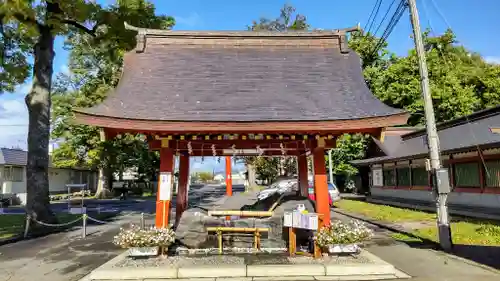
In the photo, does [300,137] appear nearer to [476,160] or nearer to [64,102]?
[476,160]

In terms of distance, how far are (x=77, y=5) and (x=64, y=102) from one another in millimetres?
22580

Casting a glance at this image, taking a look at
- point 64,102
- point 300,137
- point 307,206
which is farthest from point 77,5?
point 64,102

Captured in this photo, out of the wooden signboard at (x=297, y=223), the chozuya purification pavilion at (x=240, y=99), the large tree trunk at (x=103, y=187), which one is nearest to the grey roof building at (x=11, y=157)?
the large tree trunk at (x=103, y=187)

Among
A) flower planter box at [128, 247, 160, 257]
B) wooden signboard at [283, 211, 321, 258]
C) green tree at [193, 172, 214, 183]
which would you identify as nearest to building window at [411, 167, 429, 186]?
wooden signboard at [283, 211, 321, 258]

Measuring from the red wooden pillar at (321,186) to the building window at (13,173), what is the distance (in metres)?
30.3

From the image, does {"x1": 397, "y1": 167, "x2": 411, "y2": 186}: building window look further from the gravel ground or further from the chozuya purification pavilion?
the gravel ground

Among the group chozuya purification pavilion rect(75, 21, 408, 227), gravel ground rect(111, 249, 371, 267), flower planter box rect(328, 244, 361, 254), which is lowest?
gravel ground rect(111, 249, 371, 267)

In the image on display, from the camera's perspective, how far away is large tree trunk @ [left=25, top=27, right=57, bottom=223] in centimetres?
1455

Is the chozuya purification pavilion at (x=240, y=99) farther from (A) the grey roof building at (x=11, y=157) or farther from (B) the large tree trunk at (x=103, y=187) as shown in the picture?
(B) the large tree trunk at (x=103, y=187)

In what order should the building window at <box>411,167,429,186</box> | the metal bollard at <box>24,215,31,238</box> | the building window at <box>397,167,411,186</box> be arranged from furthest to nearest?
1. the building window at <box>397,167,411,186</box>
2. the building window at <box>411,167,429,186</box>
3. the metal bollard at <box>24,215,31,238</box>

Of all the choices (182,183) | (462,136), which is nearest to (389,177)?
(462,136)

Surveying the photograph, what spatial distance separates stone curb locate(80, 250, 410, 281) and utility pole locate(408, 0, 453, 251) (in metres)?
3.02

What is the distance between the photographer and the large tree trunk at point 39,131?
573 inches

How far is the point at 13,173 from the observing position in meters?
31.7
